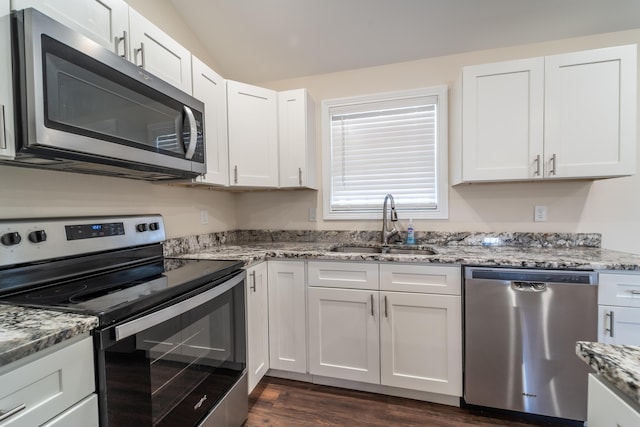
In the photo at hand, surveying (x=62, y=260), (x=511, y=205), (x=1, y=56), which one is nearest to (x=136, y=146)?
(x=1, y=56)

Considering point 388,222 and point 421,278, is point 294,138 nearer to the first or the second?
point 388,222

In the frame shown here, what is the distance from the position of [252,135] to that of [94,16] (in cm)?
107

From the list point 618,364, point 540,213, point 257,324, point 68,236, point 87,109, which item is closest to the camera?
point 618,364

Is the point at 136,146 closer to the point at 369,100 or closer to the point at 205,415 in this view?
the point at 205,415

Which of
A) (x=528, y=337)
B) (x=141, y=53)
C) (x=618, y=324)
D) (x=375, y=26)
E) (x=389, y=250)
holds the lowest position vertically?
(x=528, y=337)

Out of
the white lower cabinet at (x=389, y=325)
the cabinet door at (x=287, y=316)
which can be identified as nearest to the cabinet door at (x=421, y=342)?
the white lower cabinet at (x=389, y=325)

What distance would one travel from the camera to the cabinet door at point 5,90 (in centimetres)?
81

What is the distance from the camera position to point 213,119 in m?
1.81

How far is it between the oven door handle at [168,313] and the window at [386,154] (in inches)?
51.4

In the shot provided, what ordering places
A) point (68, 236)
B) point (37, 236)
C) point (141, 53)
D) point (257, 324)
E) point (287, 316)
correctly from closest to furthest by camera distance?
1. point (37, 236)
2. point (68, 236)
3. point (141, 53)
4. point (257, 324)
5. point (287, 316)

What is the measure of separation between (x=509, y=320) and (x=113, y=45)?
2.36 m

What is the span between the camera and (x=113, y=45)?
1.19 meters

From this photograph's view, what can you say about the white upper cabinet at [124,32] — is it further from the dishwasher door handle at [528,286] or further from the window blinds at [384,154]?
the dishwasher door handle at [528,286]

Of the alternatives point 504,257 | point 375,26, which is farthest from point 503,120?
point 375,26
